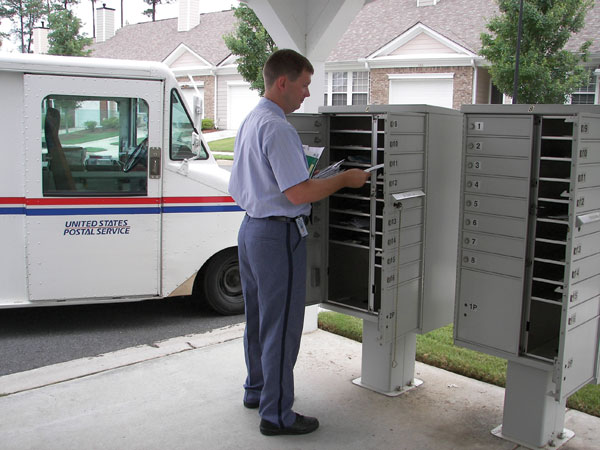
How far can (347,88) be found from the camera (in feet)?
79.4

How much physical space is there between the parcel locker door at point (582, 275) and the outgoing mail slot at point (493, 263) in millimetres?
305

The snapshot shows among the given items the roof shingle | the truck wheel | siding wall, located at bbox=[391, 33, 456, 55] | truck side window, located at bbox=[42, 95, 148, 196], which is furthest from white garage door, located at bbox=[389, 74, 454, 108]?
truck side window, located at bbox=[42, 95, 148, 196]

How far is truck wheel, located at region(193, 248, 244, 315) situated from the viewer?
20.4 feet

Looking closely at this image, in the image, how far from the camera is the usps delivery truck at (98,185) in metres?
5.33

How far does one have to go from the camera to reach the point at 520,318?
3439mm

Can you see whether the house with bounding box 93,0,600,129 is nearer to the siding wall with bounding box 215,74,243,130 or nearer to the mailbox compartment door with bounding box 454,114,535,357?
the siding wall with bounding box 215,74,243,130

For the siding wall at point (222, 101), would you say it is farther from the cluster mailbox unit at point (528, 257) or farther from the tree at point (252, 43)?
the cluster mailbox unit at point (528, 257)

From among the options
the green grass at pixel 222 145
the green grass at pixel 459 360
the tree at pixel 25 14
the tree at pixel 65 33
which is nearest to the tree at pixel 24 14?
the tree at pixel 25 14

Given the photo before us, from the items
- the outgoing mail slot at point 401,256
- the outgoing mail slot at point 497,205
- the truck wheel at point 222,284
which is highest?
the outgoing mail slot at point 497,205

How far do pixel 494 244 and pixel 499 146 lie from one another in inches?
21.0

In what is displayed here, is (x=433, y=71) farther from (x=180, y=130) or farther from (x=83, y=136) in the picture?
(x=83, y=136)

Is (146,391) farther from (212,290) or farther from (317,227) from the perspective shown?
(212,290)

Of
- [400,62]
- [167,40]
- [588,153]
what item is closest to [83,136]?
[588,153]

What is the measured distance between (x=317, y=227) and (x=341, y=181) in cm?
97
